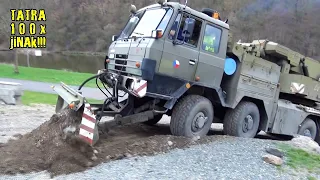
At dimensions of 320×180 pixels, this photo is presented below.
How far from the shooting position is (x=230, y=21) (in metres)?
66.9

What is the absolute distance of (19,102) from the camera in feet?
46.5

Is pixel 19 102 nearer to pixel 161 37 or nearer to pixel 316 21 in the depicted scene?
pixel 161 37

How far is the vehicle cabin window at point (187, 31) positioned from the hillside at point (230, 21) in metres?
56.4

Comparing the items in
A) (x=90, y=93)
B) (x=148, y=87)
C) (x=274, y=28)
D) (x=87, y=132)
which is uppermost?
(x=274, y=28)

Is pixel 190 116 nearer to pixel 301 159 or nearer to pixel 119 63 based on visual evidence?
pixel 119 63

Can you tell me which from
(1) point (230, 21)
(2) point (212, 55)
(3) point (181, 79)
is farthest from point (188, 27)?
(1) point (230, 21)

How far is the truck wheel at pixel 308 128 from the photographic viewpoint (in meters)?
10.8

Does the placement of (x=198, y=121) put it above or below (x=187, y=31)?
below

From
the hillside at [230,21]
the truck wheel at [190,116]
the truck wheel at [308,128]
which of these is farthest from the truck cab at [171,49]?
the hillside at [230,21]

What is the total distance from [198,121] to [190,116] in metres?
0.30

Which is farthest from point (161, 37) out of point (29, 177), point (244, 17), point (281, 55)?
point (244, 17)

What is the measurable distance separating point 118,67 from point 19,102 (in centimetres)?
769

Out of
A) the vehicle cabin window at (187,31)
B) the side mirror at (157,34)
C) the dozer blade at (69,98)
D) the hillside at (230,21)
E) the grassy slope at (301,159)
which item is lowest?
the grassy slope at (301,159)

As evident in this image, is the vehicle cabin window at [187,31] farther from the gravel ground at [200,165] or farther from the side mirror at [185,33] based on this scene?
the gravel ground at [200,165]
